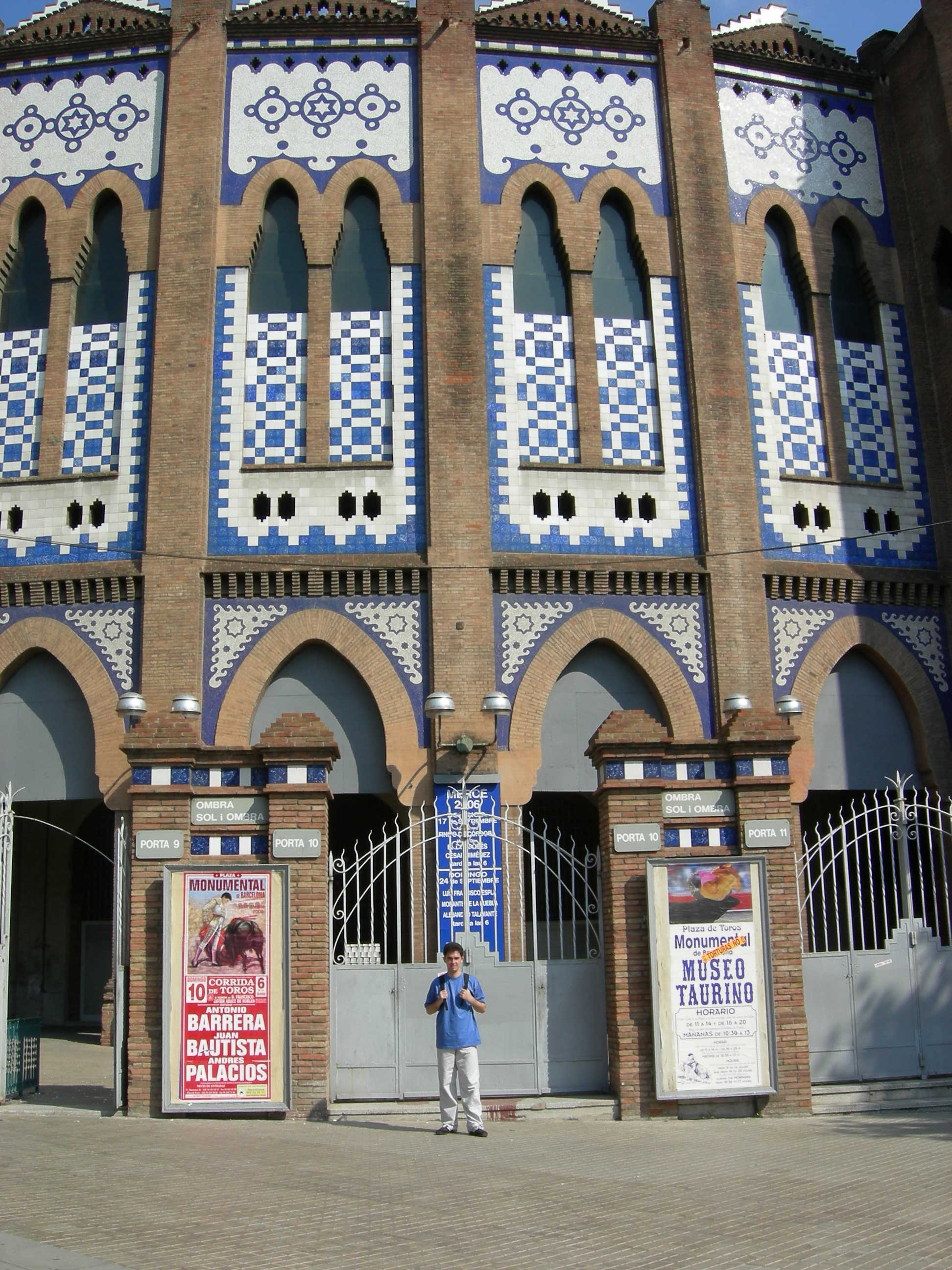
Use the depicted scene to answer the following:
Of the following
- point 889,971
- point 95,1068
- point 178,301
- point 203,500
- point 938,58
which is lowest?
point 95,1068

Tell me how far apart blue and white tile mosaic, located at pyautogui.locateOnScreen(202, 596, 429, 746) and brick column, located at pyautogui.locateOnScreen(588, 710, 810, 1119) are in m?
4.99

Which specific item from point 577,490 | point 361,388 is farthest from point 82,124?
point 577,490

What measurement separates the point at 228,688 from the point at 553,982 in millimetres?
6587

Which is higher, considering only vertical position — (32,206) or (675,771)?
(32,206)

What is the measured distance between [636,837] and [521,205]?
33.4ft

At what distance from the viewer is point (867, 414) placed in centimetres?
1795

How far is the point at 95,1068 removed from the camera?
1459cm

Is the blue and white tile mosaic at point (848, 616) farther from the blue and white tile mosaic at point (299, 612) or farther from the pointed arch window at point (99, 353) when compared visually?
the pointed arch window at point (99, 353)

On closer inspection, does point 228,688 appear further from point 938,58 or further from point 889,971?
point 938,58

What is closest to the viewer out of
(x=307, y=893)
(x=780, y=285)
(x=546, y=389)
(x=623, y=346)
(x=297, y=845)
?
(x=307, y=893)

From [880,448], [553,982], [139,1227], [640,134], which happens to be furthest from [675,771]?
[640,134]

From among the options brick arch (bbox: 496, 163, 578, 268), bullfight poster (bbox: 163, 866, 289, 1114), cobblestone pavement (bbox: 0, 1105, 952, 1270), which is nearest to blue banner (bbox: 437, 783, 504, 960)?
bullfight poster (bbox: 163, 866, 289, 1114)

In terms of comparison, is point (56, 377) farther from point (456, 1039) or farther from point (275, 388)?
point (456, 1039)

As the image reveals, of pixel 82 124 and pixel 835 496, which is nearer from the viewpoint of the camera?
pixel 835 496
